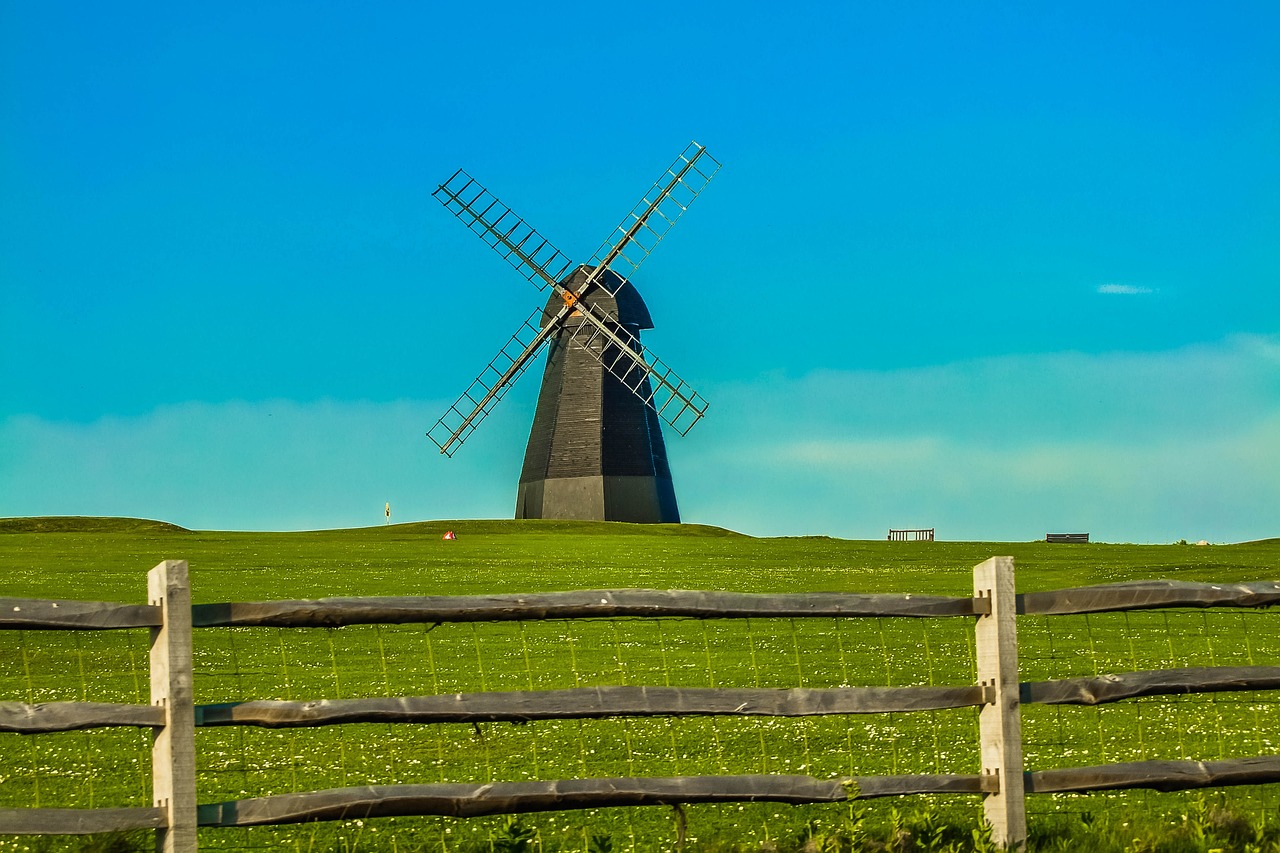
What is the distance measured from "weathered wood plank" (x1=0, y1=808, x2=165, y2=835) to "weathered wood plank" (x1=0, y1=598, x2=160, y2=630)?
1.07 metres

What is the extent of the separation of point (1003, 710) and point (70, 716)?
5732 millimetres

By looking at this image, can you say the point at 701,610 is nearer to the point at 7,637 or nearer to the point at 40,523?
the point at 7,637

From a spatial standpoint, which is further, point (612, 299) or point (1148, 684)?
point (612, 299)

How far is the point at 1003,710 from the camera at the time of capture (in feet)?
28.3

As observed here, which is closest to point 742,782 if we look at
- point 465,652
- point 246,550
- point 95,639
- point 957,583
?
point 465,652


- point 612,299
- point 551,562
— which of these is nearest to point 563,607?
point 551,562

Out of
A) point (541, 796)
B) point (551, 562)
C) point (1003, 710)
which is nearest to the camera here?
point (541, 796)

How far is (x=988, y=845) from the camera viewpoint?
27.5 feet

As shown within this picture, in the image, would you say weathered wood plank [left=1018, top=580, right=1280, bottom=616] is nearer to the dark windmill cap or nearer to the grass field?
the grass field

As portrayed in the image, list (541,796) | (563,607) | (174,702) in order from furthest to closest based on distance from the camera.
→ 1. (563,607)
2. (541,796)
3. (174,702)

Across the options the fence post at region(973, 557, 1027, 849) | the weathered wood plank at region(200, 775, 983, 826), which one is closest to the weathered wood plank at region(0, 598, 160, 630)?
the weathered wood plank at region(200, 775, 983, 826)

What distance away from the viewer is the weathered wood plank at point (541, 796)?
8141 mm

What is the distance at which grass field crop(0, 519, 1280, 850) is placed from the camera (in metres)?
10.6

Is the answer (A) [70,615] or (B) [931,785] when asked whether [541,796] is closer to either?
(B) [931,785]
